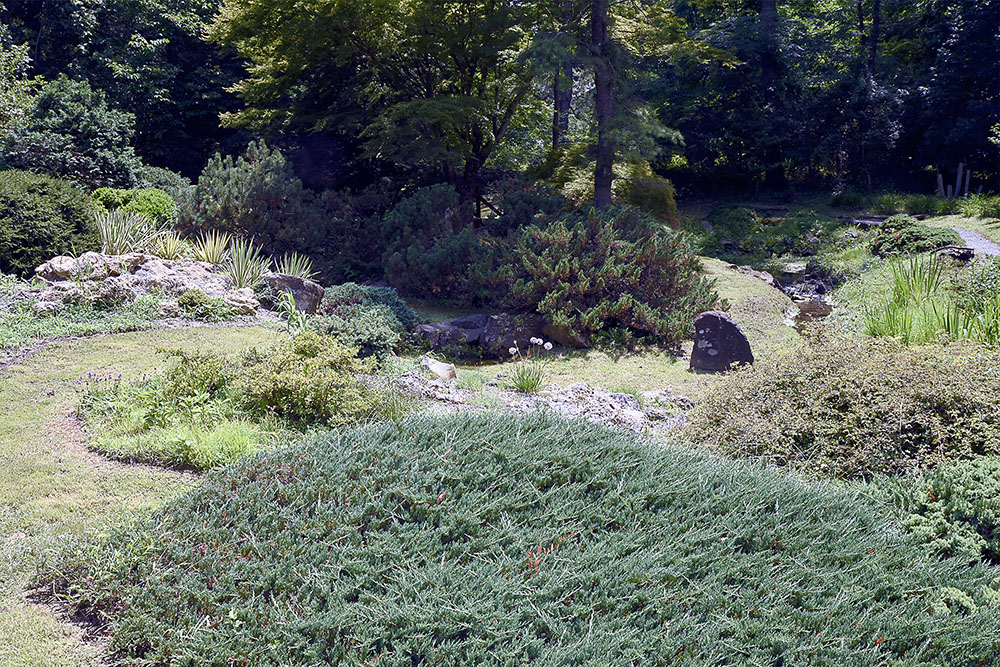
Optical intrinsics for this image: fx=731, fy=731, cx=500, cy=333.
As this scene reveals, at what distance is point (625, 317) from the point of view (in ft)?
31.3

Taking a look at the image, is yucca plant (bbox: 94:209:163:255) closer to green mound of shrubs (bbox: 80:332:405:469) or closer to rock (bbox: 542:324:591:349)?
green mound of shrubs (bbox: 80:332:405:469)

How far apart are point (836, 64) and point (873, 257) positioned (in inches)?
490

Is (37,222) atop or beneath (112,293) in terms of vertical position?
atop

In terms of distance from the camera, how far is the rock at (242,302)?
8.57 m

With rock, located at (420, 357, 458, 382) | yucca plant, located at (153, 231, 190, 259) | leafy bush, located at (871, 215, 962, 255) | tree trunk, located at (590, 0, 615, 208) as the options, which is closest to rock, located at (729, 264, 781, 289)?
leafy bush, located at (871, 215, 962, 255)

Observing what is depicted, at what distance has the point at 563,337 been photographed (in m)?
9.27

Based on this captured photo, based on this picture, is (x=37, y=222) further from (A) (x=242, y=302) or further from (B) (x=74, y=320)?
(A) (x=242, y=302)

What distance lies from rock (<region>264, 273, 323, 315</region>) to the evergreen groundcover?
218 inches

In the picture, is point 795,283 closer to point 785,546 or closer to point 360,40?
point 360,40

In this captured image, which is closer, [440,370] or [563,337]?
[440,370]

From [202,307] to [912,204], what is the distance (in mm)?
20354

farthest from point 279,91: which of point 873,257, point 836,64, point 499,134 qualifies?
point 836,64

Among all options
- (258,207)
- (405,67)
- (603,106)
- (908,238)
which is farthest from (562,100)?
(258,207)

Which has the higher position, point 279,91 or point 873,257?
point 279,91
